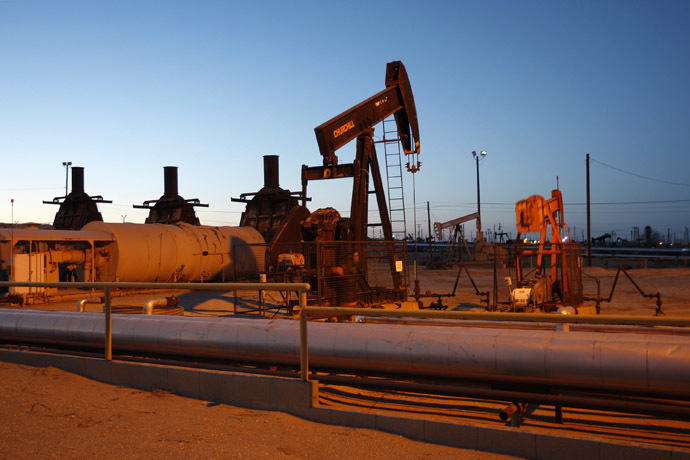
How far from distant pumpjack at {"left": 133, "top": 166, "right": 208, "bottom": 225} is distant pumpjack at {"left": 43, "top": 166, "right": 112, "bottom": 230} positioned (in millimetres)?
6099

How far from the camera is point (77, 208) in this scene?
4184 cm

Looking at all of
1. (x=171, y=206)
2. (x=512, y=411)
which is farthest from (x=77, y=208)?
(x=512, y=411)

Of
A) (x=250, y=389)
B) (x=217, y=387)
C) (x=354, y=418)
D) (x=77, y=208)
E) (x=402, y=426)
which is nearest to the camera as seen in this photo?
(x=402, y=426)

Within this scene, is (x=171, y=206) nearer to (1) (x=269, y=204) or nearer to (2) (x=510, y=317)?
(1) (x=269, y=204)

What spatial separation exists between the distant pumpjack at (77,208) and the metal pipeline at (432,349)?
3676 centimetres

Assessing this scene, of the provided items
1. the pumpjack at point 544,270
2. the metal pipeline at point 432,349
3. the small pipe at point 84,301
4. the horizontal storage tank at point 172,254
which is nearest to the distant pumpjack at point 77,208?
the horizontal storage tank at point 172,254

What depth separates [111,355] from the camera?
7.12 m

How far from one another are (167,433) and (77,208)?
40.7 metres

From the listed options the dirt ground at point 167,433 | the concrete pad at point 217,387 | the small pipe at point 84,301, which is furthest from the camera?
the small pipe at point 84,301

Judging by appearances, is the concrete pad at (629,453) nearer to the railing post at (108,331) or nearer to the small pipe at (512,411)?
the small pipe at (512,411)

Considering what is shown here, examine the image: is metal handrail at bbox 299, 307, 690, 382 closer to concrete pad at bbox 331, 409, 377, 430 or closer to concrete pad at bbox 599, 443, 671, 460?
concrete pad at bbox 331, 409, 377, 430

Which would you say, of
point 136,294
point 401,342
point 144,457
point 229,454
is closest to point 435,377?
point 401,342

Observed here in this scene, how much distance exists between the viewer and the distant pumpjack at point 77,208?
136 feet

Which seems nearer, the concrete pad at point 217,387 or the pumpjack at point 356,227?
the concrete pad at point 217,387
